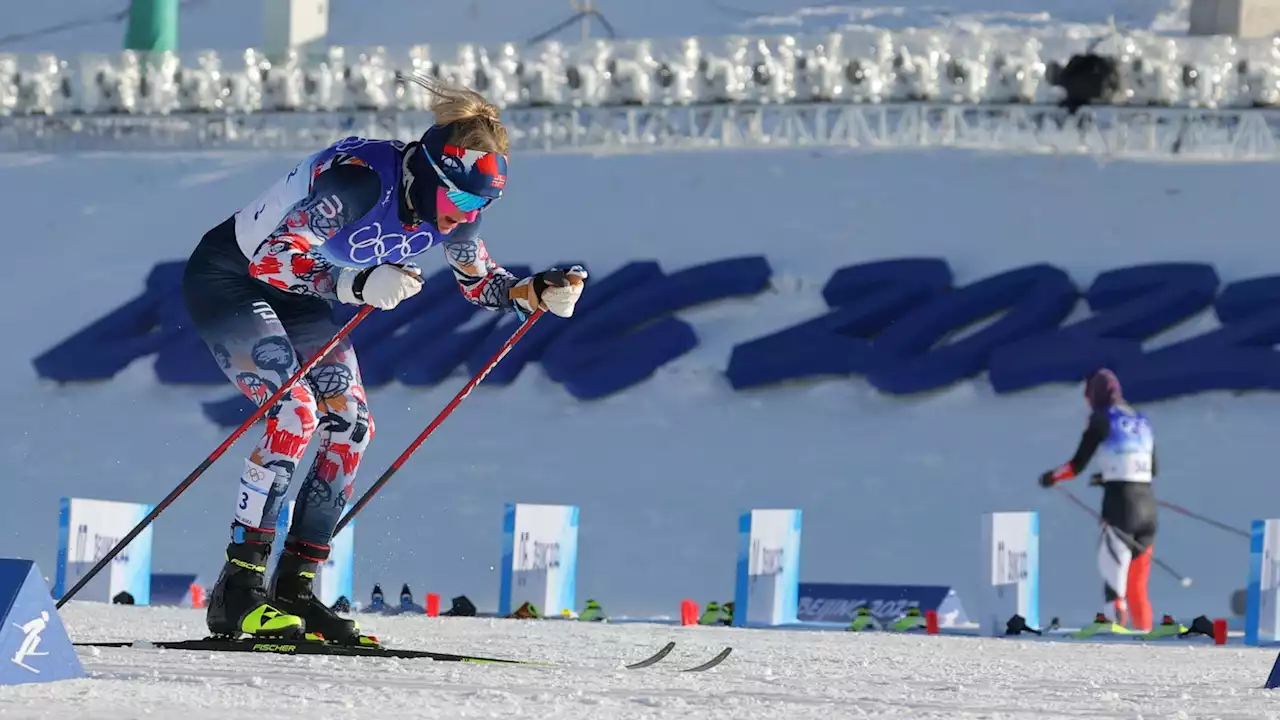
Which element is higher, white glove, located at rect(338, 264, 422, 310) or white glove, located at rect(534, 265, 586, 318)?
white glove, located at rect(534, 265, 586, 318)

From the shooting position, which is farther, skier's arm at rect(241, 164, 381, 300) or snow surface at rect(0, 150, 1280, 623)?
snow surface at rect(0, 150, 1280, 623)

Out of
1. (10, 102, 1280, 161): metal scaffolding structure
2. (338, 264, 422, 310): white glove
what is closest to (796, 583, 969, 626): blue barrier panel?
(338, 264, 422, 310): white glove

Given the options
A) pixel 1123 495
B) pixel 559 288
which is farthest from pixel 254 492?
pixel 1123 495

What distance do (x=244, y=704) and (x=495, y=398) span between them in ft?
46.3

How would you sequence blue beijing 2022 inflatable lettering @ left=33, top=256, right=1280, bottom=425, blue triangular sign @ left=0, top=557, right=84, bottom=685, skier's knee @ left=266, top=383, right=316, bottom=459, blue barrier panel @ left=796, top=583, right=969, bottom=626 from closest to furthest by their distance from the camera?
blue triangular sign @ left=0, top=557, right=84, bottom=685
skier's knee @ left=266, top=383, right=316, bottom=459
blue barrier panel @ left=796, top=583, right=969, bottom=626
blue beijing 2022 inflatable lettering @ left=33, top=256, right=1280, bottom=425

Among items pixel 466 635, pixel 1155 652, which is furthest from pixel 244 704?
pixel 1155 652

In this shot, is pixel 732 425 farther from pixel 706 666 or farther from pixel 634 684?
pixel 634 684

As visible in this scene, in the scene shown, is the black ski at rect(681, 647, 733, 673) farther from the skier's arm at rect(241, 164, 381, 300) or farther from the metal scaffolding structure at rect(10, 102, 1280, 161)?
the metal scaffolding structure at rect(10, 102, 1280, 161)

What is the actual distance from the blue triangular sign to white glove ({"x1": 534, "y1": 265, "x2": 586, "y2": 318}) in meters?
Result: 2.02

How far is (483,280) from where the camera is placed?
671 cm

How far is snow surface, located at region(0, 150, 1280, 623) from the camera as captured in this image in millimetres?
16625

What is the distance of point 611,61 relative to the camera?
2070 cm

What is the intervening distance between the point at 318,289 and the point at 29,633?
1900mm

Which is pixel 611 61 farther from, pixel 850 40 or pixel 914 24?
pixel 914 24
